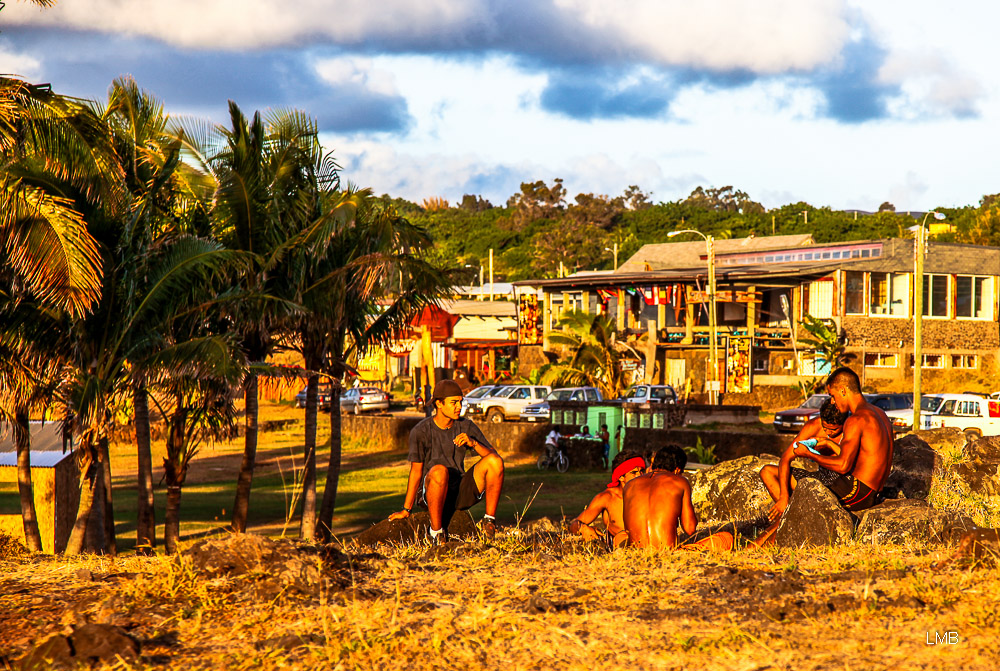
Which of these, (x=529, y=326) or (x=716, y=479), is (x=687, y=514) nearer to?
(x=716, y=479)

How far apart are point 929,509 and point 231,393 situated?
996cm

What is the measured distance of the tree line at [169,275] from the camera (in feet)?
41.5

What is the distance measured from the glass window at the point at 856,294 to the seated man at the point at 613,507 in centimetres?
3577

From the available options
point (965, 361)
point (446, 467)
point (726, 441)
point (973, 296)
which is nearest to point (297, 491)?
point (446, 467)

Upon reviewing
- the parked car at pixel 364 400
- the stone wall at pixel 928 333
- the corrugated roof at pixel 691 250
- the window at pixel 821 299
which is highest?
the corrugated roof at pixel 691 250

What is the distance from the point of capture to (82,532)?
15227 mm

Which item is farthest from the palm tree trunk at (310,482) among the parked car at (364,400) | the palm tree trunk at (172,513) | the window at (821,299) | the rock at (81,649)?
the window at (821,299)

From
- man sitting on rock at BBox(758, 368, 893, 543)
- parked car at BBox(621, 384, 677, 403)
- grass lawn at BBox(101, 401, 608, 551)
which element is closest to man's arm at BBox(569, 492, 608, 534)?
man sitting on rock at BBox(758, 368, 893, 543)

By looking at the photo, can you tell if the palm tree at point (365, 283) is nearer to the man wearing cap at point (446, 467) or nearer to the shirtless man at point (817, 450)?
the man wearing cap at point (446, 467)

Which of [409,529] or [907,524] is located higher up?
[907,524]

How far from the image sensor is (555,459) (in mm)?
26172

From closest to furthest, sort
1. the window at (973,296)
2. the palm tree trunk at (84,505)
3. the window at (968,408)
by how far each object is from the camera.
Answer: the palm tree trunk at (84,505) < the window at (968,408) < the window at (973,296)

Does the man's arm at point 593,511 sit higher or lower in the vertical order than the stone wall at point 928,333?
lower

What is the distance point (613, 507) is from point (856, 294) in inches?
1429
